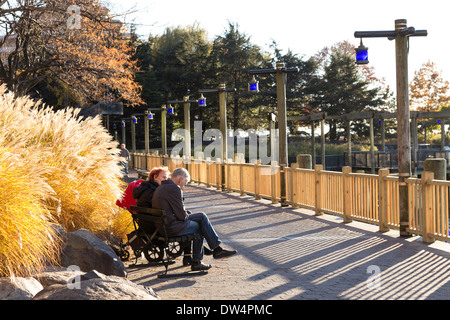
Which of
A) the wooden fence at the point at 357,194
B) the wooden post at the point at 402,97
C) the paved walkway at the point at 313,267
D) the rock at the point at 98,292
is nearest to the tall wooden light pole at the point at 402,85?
the wooden post at the point at 402,97

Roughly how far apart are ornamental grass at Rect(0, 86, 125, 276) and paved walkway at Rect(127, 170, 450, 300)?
1.12 meters

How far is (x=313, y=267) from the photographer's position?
8.60 meters

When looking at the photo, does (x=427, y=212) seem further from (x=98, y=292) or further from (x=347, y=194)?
(x=98, y=292)

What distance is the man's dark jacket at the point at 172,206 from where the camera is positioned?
8.32 m

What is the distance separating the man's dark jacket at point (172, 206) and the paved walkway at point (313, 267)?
67 cm

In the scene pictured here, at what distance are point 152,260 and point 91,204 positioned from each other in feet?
3.99

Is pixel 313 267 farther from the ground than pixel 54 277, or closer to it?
closer to it

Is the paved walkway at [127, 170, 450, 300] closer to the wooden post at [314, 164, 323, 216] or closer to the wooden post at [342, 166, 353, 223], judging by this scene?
the wooden post at [342, 166, 353, 223]

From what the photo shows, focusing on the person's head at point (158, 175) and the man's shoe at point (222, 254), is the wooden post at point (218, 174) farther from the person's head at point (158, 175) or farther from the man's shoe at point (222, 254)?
the man's shoe at point (222, 254)

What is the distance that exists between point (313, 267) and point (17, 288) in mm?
4232

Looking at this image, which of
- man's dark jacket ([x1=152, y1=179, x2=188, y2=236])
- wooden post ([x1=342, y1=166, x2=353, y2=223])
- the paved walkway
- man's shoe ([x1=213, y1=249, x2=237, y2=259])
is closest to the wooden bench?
man's dark jacket ([x1=152, y1=179, x2=188, y2=236])

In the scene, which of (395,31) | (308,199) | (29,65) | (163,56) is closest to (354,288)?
(395,31)

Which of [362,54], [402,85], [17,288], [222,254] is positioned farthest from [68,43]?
[17,288]
